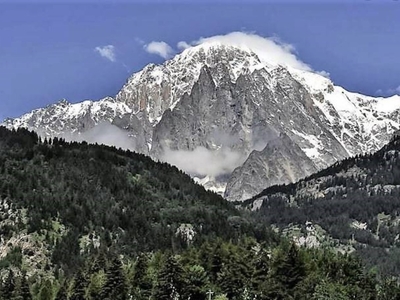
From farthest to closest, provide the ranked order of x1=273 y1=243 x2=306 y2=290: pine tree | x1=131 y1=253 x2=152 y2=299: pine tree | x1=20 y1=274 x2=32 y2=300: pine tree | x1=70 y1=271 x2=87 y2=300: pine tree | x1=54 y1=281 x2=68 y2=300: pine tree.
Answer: x1=20 y1=274 x2=32 y2=300: pine tree, x1=54 y1=281 x2=68 y2=300: pine tree, x1=70 y1=271 x2=87 y2=300: pine tree, x1=131 y1=253 x2=152 y2=299: pine tree, x1=273 y1=243 x2=306 y2=290: pine tree

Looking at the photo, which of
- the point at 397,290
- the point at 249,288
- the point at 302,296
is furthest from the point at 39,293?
the point at 397,290

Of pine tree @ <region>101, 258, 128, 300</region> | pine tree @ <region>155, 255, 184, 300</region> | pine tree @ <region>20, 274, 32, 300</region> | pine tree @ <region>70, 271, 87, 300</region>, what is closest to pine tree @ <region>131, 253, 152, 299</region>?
pine tree @ <region>101, 258, 128, 300</region>

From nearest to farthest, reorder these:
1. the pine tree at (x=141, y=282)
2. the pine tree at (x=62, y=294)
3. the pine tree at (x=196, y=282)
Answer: the pine tree at (x=196, y=282), the pine tree at (x=141, y=282), the pine tree at (x=62, y=294)

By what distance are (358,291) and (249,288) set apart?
2232 centimetres

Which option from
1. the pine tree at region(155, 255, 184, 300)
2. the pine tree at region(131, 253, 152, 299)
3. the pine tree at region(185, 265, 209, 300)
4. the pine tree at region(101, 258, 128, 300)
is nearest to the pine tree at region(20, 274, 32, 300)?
the pine tree at region(101, 258, 128, 300)

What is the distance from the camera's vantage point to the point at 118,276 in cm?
18075

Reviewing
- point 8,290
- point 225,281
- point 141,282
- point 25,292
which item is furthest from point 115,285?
point 8,290

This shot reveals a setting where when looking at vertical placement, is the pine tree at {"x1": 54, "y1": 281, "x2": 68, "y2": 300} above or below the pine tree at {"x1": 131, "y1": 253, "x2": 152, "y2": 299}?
below

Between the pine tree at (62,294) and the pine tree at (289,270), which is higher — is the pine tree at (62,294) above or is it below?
below

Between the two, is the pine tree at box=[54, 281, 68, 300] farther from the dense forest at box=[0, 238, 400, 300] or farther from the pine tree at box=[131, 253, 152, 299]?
the pine tree at box=[131, 253, 152, 299]

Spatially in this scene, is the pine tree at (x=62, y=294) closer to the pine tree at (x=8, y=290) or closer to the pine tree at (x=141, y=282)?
the pine tree at (x=8, y=290)

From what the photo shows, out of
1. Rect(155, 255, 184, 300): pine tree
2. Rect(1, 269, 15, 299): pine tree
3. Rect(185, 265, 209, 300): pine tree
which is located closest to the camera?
Rect(155, 255, 184, 300): pine tree

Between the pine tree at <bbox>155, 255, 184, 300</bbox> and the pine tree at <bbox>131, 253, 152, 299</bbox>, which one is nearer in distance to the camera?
the pine tree at <bbox>155, 255, 184, 300</bbox>

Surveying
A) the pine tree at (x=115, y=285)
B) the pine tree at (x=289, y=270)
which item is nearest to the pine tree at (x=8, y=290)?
the pine tree at (x=115, y=285)
